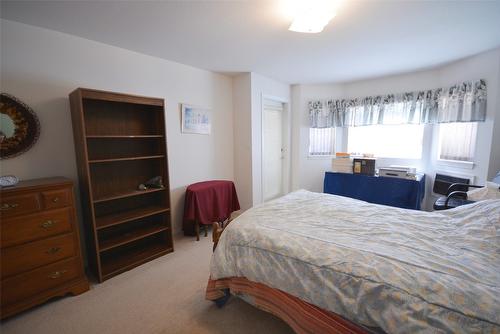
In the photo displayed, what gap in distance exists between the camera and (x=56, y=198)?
1.69 m

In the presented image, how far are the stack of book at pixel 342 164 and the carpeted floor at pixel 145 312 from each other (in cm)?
284

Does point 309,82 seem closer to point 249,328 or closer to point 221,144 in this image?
point 221,144

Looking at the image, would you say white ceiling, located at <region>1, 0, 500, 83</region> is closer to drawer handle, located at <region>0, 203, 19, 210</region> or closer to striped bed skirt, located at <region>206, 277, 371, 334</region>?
drawer handle, located at <region>0, 203, 19, 210</region>

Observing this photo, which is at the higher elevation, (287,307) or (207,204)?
(207,204)

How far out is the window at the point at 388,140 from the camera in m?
3.60

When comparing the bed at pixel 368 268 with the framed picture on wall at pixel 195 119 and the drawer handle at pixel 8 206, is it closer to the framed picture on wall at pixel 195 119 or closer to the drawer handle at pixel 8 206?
the drawer handle at pixel 8 206

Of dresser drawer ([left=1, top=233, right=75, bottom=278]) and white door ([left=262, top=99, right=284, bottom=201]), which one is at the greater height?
white door ([left=262, top=99, right=284, bottom=201])

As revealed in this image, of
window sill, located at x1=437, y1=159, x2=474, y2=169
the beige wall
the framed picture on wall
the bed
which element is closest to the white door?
the framed picture on wall

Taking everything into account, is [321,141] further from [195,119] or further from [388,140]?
[195,119]

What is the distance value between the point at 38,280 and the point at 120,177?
1085mm

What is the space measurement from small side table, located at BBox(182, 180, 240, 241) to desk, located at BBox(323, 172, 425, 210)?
186 cm

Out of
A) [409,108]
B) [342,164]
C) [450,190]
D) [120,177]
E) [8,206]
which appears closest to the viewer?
[8,206]

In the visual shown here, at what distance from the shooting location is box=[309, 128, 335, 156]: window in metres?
4.26

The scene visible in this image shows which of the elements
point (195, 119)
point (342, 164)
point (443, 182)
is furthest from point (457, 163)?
point (195, 119)
